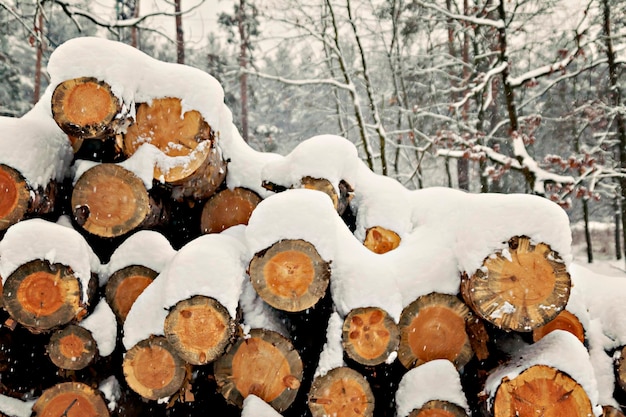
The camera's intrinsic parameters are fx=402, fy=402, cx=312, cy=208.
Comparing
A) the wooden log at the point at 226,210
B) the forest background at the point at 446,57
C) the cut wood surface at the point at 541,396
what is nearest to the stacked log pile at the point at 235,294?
the cut wood surface at the point at 541,396

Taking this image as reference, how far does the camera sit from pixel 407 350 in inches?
86.7

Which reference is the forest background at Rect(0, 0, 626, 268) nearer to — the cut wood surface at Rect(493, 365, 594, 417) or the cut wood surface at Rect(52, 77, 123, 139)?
the cut wood surface at Rect(52, 77, 123, 139)

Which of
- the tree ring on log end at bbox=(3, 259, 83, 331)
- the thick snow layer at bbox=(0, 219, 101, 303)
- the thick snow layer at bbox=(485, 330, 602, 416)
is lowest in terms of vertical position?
the thick snow layer at bbox=(485, 330, 602, 416)

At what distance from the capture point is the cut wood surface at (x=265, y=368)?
2.15 metres

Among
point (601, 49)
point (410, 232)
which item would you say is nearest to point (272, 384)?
point (410, 232)

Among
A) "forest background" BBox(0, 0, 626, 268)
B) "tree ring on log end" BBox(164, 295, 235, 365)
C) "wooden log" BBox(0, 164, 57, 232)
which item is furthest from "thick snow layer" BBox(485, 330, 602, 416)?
"forest background" BBox(0, 0, 626, 268)

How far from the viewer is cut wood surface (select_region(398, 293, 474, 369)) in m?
2.18

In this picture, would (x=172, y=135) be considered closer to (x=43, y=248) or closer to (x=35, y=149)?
(x=35, y=149)

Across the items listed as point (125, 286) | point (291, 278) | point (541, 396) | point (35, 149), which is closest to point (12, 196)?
point (35, 149)

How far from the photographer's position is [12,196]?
2.26 meters

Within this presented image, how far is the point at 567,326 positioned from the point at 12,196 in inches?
129

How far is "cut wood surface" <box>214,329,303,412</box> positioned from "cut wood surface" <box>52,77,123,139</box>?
141 centimetres

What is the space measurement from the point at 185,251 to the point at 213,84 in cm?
110

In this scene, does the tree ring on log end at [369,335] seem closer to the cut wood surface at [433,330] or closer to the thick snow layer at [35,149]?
the cut wood surface at [433,330]
